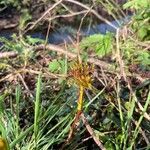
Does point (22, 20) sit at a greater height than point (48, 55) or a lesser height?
lesser

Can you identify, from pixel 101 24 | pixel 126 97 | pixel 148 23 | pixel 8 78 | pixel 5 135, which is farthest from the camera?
pixel 101 24

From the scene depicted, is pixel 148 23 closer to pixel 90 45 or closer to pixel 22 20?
pixel 90 45

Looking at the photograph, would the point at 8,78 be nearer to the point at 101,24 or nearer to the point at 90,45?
the point at 90,45

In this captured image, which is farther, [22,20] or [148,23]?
[22,20]

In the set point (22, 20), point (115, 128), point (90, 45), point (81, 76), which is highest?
point (81, 76)

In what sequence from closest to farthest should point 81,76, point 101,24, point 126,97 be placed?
point 81,76 < point 126,97 < point 101,24

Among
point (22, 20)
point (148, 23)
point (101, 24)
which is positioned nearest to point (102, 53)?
point (148, 23)
